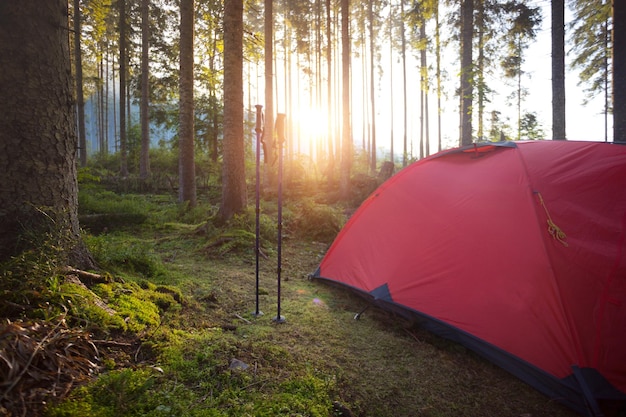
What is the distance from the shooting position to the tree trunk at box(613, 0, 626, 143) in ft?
20.0

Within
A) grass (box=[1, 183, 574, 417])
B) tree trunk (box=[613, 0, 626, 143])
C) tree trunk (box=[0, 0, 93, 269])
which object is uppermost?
tree trunk (box=[613, 0, 626, 143])

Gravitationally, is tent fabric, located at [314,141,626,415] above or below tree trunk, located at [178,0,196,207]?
below

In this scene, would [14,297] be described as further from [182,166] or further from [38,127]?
[182,166]

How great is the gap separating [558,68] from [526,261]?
797cm

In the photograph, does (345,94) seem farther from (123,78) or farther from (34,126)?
(34,126)

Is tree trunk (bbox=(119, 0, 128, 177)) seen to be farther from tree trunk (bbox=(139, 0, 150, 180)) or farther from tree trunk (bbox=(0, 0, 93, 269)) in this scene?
tree trunk (bbox=(0, 0, 93, 269))

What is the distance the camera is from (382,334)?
3527 millimetres

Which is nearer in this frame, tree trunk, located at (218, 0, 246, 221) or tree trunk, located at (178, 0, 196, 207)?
tree trunk, located at (218, 0, 246, 221)

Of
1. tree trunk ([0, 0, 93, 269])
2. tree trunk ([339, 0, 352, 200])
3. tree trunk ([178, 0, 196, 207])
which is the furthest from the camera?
tree trunk ([339, 0, 352, 200])

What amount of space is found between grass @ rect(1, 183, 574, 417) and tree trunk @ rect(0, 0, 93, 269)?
651mm

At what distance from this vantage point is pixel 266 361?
8.52 ft

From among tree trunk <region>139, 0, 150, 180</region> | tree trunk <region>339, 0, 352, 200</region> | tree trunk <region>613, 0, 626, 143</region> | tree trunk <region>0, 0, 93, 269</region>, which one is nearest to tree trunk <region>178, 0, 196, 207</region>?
tree trunk <region>339, 0, 352, 200</region>

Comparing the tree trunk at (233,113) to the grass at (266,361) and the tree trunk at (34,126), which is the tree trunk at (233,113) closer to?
the grass at (266,361)

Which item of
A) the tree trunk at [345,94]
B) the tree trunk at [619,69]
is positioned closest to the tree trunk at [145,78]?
the tree trunk at [345,94]
